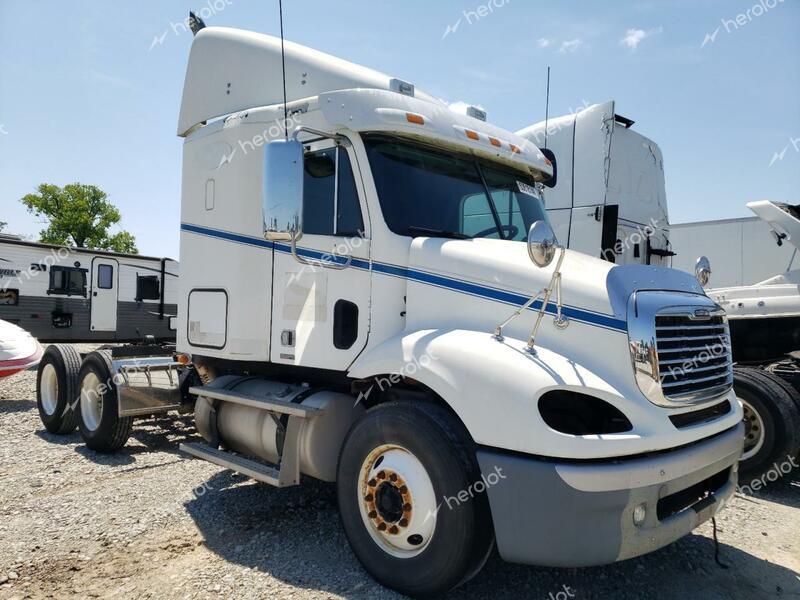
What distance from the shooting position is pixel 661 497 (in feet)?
9.76

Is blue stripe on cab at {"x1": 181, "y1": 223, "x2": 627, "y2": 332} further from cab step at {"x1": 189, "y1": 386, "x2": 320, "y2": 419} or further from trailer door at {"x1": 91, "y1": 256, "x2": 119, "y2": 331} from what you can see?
trailer door at {"x1": 91, "y1": 256, "x2": 119, "y2": 331}

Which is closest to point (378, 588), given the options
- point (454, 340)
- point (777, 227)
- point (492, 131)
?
point (454, 340)

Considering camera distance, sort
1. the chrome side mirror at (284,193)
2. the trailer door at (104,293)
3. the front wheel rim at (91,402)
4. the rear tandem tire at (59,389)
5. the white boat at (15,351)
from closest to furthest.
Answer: the chrome side mirror at (284,193) → the front wheel rim at (91,402) → the rear tandem tire at (59,389) → the white boat at (15,351) → the trailer door at (104,293)

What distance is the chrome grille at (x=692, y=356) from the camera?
3160 mm

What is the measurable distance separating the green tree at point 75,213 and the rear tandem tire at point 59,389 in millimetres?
39909

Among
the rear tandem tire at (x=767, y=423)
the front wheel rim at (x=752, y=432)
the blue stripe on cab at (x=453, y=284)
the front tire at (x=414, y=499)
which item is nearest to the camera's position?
the front tire at (x=414, y=499)

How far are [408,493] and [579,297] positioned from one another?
55.9 inches

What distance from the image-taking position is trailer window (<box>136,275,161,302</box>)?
15.7 meters

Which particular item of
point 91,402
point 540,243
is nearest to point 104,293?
point 91,402

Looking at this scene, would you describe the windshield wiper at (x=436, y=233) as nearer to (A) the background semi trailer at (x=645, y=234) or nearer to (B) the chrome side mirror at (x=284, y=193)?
(B) the chrome side mirror at (x=284, y=193)

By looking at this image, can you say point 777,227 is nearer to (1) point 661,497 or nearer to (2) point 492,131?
(2) point 492,131

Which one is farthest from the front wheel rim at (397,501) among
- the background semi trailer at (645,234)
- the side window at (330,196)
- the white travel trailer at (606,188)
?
the white travel trailer at (606,188)

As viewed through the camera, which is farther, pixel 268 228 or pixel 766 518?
pixel 766 518

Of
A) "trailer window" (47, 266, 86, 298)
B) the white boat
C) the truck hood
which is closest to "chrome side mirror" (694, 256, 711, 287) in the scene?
the truck hood
